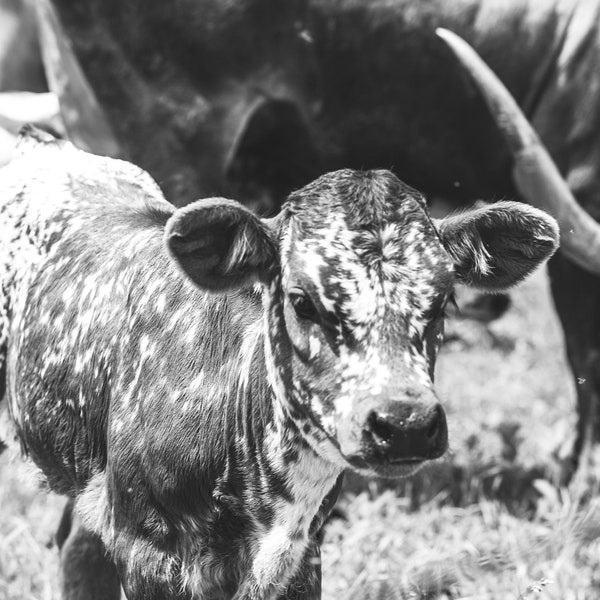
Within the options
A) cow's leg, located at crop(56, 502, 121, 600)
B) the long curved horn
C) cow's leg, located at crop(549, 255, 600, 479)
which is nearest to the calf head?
cow's leg, located at crop(56, 502, 121, 600)

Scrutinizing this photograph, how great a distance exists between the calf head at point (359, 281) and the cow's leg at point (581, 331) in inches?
111

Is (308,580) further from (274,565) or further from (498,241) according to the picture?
(498,241)

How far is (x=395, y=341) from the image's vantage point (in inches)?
118

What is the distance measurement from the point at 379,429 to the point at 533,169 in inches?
116

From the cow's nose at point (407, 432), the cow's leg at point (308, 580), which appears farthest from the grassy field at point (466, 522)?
the cow's leg at point (308, 580)

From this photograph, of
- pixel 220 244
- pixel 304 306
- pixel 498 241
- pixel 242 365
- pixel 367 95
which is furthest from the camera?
pixel 367 95

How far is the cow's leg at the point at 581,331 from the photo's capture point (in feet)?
20.0

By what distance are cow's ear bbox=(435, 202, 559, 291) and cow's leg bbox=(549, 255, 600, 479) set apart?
9.20ft

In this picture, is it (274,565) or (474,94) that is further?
(474,94)

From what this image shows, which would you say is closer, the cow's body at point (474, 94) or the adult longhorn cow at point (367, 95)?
the adult longhorn cow at point (367, 95)

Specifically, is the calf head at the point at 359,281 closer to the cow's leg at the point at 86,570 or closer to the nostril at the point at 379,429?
the nostril at the point at 379,429

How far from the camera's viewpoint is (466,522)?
552 centimetres

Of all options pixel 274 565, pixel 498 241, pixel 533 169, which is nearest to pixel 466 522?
pixel 533 169

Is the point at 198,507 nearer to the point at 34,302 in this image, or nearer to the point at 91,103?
the point at 34,302
